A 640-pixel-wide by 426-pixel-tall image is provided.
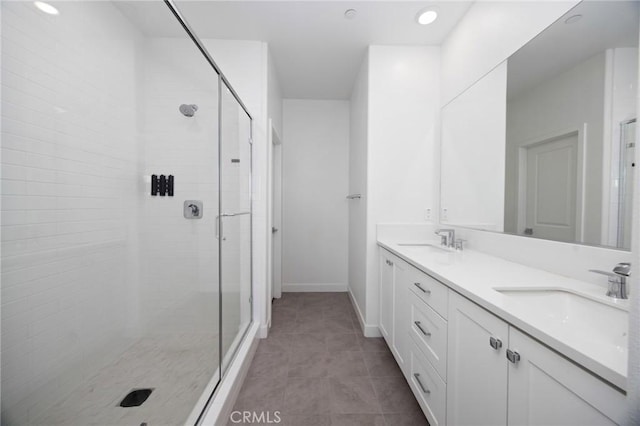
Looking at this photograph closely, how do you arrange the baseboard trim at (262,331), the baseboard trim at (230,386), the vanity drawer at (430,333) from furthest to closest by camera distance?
1. the baseboard trim at (262,331)
2. the baseboard trim at (230,386)
3. the vanity drawer at (430,333)

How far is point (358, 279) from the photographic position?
243 centimetres

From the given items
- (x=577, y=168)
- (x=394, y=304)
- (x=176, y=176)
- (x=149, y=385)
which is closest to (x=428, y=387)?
(x=394, y=304)

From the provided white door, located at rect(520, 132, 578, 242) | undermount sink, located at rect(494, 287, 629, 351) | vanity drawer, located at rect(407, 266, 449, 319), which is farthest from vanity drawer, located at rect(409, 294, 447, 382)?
white door, located at rect(520, 132, 578, 242)

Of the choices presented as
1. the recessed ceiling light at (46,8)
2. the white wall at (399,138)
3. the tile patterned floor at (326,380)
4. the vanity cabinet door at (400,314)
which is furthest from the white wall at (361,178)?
the recessed ceiling light at (46,8)

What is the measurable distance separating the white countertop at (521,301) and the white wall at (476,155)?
1.17 feet

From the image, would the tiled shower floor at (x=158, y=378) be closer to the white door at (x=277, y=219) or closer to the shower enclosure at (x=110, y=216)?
the shower enclosure at (x=110, y=216)

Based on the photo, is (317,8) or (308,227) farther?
(308,227)

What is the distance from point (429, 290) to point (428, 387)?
46 cm

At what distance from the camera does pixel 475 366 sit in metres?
0.79

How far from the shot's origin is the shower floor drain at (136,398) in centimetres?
93

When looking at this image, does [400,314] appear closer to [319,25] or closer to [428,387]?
[428,387]

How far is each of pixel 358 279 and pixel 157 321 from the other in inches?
69.9

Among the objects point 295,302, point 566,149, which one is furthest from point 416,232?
point 295,302

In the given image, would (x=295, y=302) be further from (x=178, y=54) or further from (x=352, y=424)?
(x=178, y=54)
